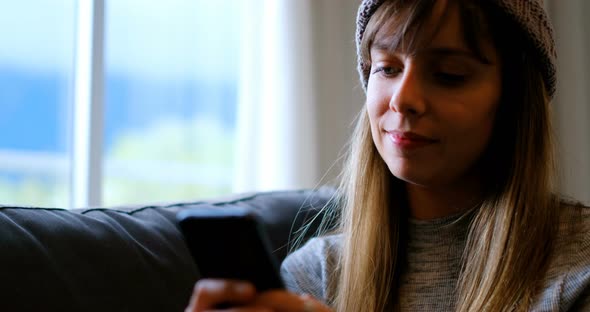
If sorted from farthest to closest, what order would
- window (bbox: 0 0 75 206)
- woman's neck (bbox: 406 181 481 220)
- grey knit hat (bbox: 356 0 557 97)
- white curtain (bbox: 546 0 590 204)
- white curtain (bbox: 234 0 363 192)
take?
white curtain (bbox: 546 0 590 204) → white curtain (bbox: 234 0 363 192) → window (bbox: 0 0 75 206) → woman's neck (bbox: 406 181 481 220) → grey knit hat (bbox: 356 0 557 97)

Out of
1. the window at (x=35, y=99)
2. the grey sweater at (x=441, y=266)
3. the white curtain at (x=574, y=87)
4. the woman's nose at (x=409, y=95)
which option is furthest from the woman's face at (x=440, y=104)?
the white curtain at (x=574, y=87)

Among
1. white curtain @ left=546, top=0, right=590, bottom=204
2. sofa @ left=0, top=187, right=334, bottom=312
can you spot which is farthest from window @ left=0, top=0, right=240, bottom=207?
white curtain @ left=546, top=0, right=590, bottom=204

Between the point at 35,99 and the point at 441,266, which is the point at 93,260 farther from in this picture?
the point at 35,99

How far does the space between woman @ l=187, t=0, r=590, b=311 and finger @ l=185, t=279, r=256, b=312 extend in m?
0.41

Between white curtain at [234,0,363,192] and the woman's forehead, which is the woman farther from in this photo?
white curtain at [234,0,363,192]

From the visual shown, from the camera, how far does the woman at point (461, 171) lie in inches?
40.4

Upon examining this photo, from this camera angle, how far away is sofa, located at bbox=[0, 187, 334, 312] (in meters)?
0.95

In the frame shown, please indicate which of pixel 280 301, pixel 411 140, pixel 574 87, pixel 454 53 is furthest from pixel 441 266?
pixel 574 87

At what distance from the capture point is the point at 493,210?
110cm

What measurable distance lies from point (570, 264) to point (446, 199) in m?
0.22

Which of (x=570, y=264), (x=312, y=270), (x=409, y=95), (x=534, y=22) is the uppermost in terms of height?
(x=534, y=22)

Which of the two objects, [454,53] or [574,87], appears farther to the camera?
[574,87]

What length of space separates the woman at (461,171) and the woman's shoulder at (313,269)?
34 mm

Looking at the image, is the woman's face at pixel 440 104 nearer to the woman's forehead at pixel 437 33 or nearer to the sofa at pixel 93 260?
the woman's forehead at pixel 437 33
